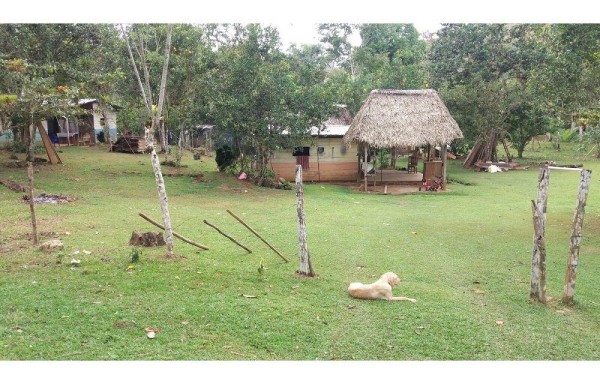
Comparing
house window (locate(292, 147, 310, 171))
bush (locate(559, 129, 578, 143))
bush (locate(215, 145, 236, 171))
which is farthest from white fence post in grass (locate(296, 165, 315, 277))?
bush (locate(559, 129, 578, 143))

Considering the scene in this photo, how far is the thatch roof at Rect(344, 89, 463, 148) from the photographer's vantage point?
59.7 feet

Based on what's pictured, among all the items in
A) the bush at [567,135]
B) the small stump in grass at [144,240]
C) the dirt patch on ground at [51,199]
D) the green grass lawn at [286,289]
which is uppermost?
the bush at [567,135]

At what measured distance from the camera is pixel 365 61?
102 feet

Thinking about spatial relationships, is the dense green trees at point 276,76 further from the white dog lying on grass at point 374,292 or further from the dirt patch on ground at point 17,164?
the white dog lying on grass at point 374,292

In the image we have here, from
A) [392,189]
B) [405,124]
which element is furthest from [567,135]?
[392,189]

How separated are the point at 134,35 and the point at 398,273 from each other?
14.4 meters

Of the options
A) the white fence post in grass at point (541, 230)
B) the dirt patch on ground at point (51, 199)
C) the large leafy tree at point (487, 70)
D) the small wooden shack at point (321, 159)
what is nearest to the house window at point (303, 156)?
the small wooden shack at point (321, 159)

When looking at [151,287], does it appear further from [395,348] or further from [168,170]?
[168,170]

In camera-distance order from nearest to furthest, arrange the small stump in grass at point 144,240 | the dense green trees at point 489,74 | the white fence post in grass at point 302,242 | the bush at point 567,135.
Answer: the white fence post in grass at point 302,242 < the small stump in grass at point 144,240 < the dense green trees at point 489,74 < the bush at point 567,135

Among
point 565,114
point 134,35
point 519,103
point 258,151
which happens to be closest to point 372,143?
point 258,151

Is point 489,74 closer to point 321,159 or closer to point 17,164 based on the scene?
point 321,159

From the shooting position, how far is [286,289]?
6.66 meters

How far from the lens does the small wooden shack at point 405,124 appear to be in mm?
18188

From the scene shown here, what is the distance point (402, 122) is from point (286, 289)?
13393 mm
